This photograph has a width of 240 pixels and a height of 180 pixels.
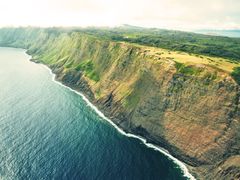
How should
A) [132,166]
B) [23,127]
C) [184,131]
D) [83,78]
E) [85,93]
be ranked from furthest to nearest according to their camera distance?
1. [83,78]
2. [85,93]
3. [23,127]
4. [184,131]
5. [132,166]

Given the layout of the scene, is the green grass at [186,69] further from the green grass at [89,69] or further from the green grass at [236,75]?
the green grass at [89,69]

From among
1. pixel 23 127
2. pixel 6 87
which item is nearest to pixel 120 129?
pixel 23 127

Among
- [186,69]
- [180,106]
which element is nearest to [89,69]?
[186,69]

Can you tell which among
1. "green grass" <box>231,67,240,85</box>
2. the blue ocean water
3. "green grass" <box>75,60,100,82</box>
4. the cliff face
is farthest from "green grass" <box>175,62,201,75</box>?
"green grass" <box>75,60,100,82</box>

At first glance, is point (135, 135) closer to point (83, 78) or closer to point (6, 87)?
point (83, 78)

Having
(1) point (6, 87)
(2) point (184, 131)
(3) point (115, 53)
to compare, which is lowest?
(1) point (6, 87)

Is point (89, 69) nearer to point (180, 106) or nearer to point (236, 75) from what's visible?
point (180, 106)

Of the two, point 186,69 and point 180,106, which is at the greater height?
point 186,69

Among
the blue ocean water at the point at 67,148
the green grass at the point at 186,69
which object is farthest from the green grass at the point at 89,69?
the green grass at the point at 186,69
